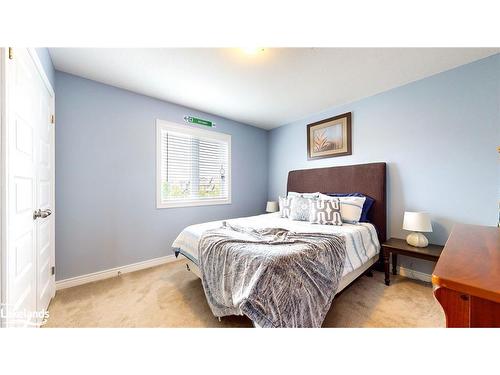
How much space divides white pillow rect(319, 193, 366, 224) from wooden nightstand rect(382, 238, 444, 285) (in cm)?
42

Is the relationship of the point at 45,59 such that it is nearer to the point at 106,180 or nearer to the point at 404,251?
the point at 106,180

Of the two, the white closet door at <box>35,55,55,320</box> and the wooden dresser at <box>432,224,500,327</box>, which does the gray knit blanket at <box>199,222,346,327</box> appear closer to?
the wooden dresser at <box>432,224,500,327</box>

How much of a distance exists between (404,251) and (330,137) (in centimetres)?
187

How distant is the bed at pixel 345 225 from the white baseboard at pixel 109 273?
1.58ft

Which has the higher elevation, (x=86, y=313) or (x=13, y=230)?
(x=13, y=230)

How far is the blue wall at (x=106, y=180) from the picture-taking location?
2.08 meters

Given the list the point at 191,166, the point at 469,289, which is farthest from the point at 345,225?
the point at 191,166

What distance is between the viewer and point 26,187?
3.89 feet

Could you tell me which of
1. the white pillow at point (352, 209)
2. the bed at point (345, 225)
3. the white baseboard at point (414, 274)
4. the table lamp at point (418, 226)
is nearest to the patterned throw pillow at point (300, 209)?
the bed at point (345, 225)

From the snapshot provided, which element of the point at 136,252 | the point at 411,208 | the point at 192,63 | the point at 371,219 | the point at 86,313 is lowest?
the point at 86,313
